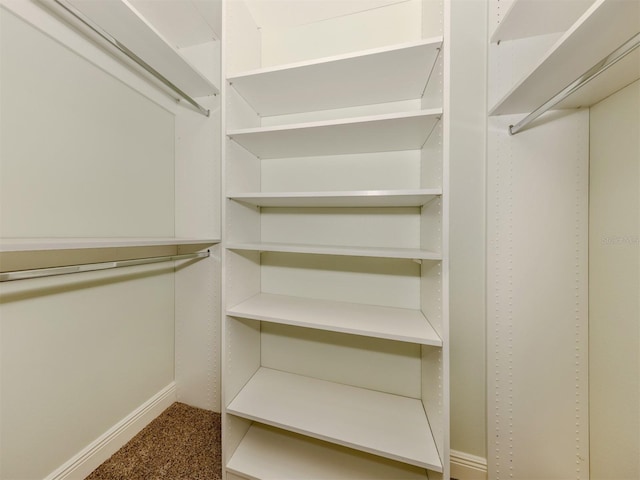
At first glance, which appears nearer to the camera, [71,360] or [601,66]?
[601,66]

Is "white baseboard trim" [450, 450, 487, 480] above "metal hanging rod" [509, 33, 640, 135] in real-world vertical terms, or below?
below

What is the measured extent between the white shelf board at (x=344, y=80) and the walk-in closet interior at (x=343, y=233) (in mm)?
11

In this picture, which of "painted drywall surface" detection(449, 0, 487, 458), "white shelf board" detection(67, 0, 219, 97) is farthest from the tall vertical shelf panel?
"white shelf board" detection(67, 0, 219, 97)

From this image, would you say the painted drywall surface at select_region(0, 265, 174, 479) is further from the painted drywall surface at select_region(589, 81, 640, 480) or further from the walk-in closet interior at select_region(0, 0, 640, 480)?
the painted drywall surface at select_region(589, 81, 640, 480)

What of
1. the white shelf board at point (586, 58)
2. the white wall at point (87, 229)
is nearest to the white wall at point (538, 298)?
the white shelf board at point (586, 58)

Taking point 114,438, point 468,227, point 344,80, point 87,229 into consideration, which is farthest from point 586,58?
point 114,438

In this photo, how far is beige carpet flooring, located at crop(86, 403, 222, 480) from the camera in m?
1.08

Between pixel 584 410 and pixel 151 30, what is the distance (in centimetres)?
249

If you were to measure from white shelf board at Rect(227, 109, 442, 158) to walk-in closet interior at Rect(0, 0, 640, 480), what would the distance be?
0.01 m

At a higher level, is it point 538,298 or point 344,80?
point 344,80

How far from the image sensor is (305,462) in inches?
42.3

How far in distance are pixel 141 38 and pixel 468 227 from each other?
1.75 m

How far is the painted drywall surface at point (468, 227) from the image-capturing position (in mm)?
1120

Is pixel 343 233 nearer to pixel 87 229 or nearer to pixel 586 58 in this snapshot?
pixel 586 58
